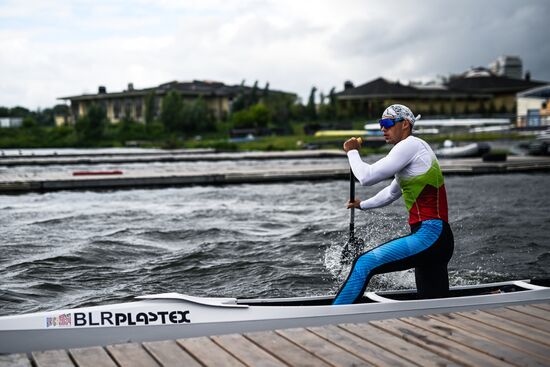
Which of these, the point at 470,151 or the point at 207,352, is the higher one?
the point at 207,352

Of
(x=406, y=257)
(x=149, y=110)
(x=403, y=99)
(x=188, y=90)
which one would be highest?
(x=188, y=90)

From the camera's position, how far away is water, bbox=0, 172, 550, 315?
395 inches

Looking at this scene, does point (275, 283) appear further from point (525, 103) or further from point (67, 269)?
point (525, 103)

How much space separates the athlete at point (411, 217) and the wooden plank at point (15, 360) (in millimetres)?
2440

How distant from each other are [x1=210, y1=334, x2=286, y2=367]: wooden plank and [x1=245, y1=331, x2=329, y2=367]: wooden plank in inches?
2.2

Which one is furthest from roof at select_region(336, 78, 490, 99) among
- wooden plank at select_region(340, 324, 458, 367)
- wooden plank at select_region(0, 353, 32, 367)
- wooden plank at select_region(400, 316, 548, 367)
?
wooden plank at select_region(0, 353, 32, 367)

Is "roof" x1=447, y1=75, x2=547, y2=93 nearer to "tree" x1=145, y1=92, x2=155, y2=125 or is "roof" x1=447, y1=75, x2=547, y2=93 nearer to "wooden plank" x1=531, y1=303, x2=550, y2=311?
"tree" x1=145, y1=92, x2=155, y2=125

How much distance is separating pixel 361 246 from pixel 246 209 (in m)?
9.72

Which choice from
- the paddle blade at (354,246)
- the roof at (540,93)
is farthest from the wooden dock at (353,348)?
the roof at (540,93)

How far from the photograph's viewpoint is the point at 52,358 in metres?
4.43

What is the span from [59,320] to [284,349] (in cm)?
169

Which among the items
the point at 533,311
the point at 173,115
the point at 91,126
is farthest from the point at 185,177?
the point at 173,115

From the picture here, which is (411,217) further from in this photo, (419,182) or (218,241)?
(218,241)

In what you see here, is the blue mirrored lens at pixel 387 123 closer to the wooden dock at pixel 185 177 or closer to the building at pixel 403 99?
the wooden dock at pixel 185 177
